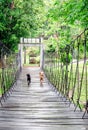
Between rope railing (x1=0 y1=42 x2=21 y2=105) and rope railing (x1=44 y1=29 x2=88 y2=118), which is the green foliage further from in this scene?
rope railing (x1=0 y1=42 x2=21 y2=105)

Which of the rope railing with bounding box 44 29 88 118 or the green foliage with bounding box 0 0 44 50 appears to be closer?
the rope railing with bounding box 44 29 88 118

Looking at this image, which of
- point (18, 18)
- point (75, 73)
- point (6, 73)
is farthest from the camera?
point (18, 18)

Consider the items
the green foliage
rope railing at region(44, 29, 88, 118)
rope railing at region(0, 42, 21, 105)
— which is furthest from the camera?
the green foliage

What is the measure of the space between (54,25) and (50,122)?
76.9 ft

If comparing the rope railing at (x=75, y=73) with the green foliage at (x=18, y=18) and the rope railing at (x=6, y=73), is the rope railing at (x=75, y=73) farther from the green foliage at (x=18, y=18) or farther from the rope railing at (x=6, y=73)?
the green foliage at (x=18, y=18)

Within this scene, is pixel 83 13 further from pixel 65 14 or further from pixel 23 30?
pixel 23 30

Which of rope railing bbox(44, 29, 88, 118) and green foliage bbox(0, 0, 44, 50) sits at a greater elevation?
green foliage bbox(0, 0, 44, 50)

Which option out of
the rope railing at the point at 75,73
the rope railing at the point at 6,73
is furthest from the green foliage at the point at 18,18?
the rope railing at the point at 6,73

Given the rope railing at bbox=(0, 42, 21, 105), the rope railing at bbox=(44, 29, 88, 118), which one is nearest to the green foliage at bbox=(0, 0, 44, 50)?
the rope railing at bbox=(44, 29, 88, 118)

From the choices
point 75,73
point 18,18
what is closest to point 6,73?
point 75,73

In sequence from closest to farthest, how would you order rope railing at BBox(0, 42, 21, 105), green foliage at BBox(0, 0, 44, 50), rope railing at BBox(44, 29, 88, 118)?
rope railing at BBox(44, 29, 88, 118)
rope railing at BBox(0, 42, 21, 105)
green foliage at BBox(0, 0, 44, 50)

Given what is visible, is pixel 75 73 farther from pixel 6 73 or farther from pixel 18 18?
pixel 18 18

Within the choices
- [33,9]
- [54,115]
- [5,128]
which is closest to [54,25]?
[33,9]

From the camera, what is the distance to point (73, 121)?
8156 mm
